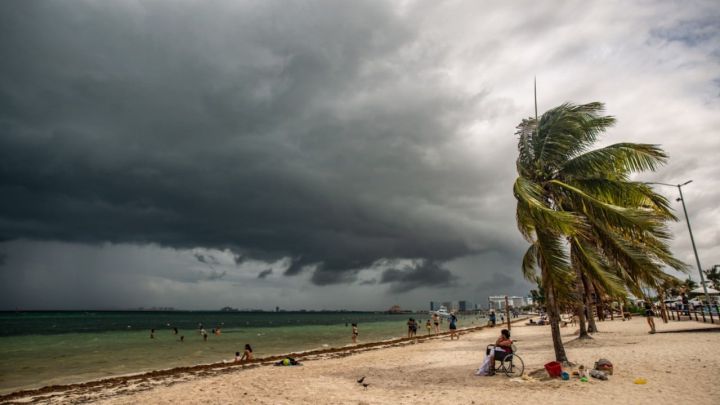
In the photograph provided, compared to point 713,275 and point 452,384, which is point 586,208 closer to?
point 452,384

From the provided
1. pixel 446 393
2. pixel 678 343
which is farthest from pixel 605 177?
pixel 678 343

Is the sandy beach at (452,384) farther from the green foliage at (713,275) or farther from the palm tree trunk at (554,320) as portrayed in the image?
the green foliage at (713,275)

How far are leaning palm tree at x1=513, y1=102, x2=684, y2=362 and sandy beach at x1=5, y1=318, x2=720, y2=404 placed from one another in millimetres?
2216

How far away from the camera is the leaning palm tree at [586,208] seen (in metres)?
8.85

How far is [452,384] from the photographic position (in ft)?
34.5

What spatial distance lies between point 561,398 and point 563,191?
575 cm

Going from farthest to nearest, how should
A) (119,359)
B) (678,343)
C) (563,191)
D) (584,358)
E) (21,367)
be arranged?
(119,359) < (21,367) < (678,343) < (584,358) < (563,191)

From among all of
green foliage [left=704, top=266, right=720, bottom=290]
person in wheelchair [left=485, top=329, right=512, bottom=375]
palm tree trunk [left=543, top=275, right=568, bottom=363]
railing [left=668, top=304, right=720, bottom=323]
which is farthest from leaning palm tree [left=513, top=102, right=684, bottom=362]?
green foliage [left=704, top=266, right=720, bottom=290]

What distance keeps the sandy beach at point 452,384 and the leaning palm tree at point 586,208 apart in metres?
2.22

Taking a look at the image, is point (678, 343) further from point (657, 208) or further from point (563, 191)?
point (563, 191)

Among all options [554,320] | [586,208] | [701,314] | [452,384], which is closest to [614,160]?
[586,208]

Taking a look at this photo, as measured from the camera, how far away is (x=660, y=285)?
9023 mm

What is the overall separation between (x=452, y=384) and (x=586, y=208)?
631 cm

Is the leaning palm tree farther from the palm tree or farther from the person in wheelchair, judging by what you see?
the palm tree
